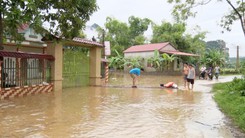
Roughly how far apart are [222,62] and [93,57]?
26757 mm

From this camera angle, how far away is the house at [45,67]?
44.0 ft

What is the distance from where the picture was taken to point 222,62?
42250mm

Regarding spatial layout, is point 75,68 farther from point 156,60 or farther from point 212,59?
point 212,59

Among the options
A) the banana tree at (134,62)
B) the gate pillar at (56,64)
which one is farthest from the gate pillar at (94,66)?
the banana tree at (134,62)

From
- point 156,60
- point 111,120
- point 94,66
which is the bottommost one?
point 111,120

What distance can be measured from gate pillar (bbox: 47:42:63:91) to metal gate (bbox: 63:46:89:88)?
1350mm

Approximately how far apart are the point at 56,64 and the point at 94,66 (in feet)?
13.6

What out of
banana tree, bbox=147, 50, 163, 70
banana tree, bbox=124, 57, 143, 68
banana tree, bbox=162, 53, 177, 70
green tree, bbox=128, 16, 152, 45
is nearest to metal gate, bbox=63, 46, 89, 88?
banana tree, bbox=162, 53, 177, 70

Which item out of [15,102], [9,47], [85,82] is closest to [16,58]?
[15,102]

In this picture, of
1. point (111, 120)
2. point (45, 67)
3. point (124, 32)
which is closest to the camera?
point (111, 120)

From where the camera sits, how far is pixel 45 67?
1609 cm

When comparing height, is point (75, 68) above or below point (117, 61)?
below

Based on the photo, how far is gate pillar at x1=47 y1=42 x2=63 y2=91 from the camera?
16562 mm

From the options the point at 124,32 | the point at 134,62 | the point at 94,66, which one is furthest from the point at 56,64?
the point at 124,32
